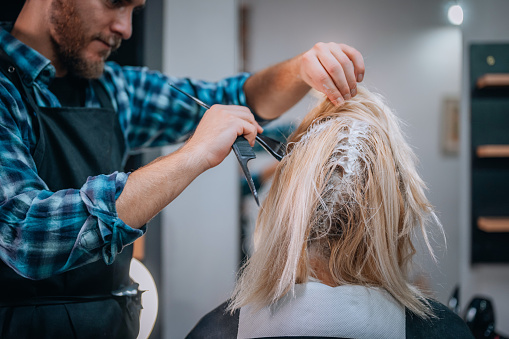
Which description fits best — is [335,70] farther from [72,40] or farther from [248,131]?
[72,40]

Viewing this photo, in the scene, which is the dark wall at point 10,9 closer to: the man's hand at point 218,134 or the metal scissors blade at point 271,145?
the metal scissors blade at point 271,145

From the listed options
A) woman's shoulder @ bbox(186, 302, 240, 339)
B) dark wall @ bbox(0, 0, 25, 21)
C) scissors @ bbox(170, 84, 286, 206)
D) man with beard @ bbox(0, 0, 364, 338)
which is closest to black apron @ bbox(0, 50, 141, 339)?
man with beard @ bbox(0, 0, 364, 338)

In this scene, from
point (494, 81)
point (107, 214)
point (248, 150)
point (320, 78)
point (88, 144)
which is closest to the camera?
point (107, 214)

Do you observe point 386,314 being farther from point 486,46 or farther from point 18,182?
point 486,46

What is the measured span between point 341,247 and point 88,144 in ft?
2.18

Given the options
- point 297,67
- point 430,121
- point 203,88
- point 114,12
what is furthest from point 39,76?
point 430,121

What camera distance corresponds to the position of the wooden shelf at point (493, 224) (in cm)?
195

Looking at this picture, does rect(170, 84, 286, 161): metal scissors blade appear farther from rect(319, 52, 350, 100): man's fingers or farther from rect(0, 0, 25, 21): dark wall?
rect(0, 0, 25, 21): dark wall

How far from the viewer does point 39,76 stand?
101 centimetres

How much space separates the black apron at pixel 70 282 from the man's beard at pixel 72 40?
0.11 metres

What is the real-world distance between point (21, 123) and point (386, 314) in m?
0.86

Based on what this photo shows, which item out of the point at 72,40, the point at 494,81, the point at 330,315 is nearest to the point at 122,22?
the point at 72,40

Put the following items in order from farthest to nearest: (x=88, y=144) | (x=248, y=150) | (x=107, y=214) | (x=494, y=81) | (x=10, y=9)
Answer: (x=494, y=81) → (x=10, y=9) → (x=88, y=144) → (x=248, y=150) → (x=107, y=214)

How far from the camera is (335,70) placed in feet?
3.02
